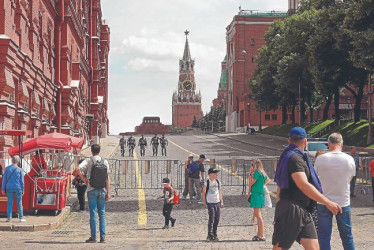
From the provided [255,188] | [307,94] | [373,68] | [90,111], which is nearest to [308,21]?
[307,94]

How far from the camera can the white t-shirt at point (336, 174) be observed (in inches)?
294

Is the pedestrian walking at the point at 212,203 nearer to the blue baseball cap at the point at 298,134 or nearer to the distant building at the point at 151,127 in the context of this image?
the blue baseball cap at the point at 298,134

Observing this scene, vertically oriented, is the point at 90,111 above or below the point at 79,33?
below

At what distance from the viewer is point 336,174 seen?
7504 millimetres

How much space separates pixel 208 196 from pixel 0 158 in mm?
8293

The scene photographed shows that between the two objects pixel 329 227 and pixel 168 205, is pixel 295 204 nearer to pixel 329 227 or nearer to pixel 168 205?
pixel 329 227

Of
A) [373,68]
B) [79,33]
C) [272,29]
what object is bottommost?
[373,68]

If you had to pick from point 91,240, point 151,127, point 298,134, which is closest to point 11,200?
point 91,240

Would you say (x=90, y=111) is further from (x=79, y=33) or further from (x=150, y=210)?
(x=150, y=210)

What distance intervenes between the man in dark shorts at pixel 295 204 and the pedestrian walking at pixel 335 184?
791 millimetres

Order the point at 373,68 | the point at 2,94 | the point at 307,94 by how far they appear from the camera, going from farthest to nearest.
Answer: the point at 307,94 < the point at 373,68 < the point at 2,94

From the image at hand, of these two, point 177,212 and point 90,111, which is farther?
point 90,111

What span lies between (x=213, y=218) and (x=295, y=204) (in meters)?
5.22

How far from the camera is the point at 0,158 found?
17.6 metres
